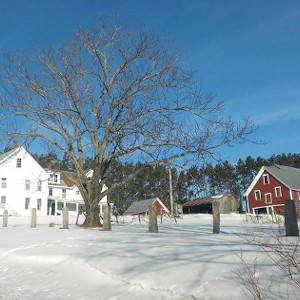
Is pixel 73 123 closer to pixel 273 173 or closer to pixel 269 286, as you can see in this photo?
pixel 269 286

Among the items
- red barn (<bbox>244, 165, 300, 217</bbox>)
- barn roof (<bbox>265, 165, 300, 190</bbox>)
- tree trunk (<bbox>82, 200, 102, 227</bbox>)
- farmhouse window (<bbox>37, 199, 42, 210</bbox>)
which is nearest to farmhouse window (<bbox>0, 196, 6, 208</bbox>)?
farmhouse window (<bbox>37, 199, 42, 210</bbox>)

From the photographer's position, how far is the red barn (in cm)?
5103

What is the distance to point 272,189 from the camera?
173 ft


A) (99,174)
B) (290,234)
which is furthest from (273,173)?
(290,234)

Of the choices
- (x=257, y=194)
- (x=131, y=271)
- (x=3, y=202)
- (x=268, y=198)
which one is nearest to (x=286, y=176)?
(x=268, y=198)

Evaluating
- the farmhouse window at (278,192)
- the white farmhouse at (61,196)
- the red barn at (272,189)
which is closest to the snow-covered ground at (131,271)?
the red barn at (272,189)

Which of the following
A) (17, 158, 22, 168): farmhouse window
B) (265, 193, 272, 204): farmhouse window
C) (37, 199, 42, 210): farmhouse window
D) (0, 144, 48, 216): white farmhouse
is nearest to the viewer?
(0, 144, 48, 216): white farmhouse

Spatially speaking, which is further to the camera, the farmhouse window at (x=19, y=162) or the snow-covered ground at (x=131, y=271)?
the farmhouse window at (x=19, y=162)

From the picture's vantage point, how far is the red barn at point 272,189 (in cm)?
5103

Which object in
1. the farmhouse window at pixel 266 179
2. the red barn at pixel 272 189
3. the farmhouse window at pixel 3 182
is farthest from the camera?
the farmhouse window at pixel 266 179

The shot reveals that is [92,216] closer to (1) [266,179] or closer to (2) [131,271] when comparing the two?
(2) [131,271]

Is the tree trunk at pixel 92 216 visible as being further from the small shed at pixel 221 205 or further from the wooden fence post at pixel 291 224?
the small shed at pixel 221 205

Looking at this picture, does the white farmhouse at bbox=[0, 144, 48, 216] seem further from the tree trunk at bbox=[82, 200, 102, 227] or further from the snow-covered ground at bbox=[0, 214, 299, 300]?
the snow-covered ground at bbox=[0, 214, 299, 300]

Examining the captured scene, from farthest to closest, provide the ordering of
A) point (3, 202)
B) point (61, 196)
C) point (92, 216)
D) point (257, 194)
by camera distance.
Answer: point (61, 196) → point (257, 194) → point (3, 202) → point (92, 216)
